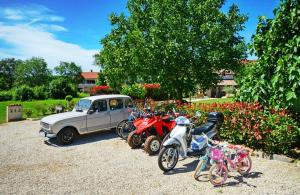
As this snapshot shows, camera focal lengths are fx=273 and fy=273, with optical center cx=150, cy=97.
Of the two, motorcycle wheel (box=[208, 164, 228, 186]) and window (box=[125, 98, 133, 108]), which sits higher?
window (box=[125, 98, 133, 108])

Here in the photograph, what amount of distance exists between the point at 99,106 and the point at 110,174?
472cm

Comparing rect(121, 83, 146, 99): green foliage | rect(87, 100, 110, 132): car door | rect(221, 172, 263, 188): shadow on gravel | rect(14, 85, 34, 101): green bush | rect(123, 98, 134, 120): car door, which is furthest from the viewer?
rect(14, 85, 34, 101): green bush

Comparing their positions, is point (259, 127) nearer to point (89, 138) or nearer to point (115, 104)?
point (115, 104)

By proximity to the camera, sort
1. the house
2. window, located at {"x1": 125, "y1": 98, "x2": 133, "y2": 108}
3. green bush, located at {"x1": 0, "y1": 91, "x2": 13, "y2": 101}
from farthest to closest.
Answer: the house
green bush, located at {"x1": 0, "y1": 91, "x2": 13, "y2": 101}
window, located at {"x1": 125, "y1": 98, "x2": 133, "y2": 108}

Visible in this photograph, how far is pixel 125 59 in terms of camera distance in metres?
15.3

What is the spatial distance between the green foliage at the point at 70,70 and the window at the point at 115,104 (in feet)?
265

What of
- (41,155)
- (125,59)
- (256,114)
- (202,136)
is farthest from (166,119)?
(125,59)

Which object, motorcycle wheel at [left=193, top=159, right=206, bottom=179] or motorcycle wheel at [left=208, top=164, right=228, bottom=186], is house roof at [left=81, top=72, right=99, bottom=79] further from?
motorcycle wheel at [left=208, top=164, right=228, bottom=186]

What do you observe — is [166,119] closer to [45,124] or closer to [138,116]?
[138,116]

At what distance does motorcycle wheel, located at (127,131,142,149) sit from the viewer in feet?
31.3

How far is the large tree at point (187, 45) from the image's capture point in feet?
41.7

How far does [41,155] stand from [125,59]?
7.74 meters

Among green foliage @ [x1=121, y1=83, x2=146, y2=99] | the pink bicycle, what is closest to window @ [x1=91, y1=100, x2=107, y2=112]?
the pink bicycle

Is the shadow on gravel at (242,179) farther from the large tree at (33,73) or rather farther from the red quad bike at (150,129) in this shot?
the large tree at (33,73)
